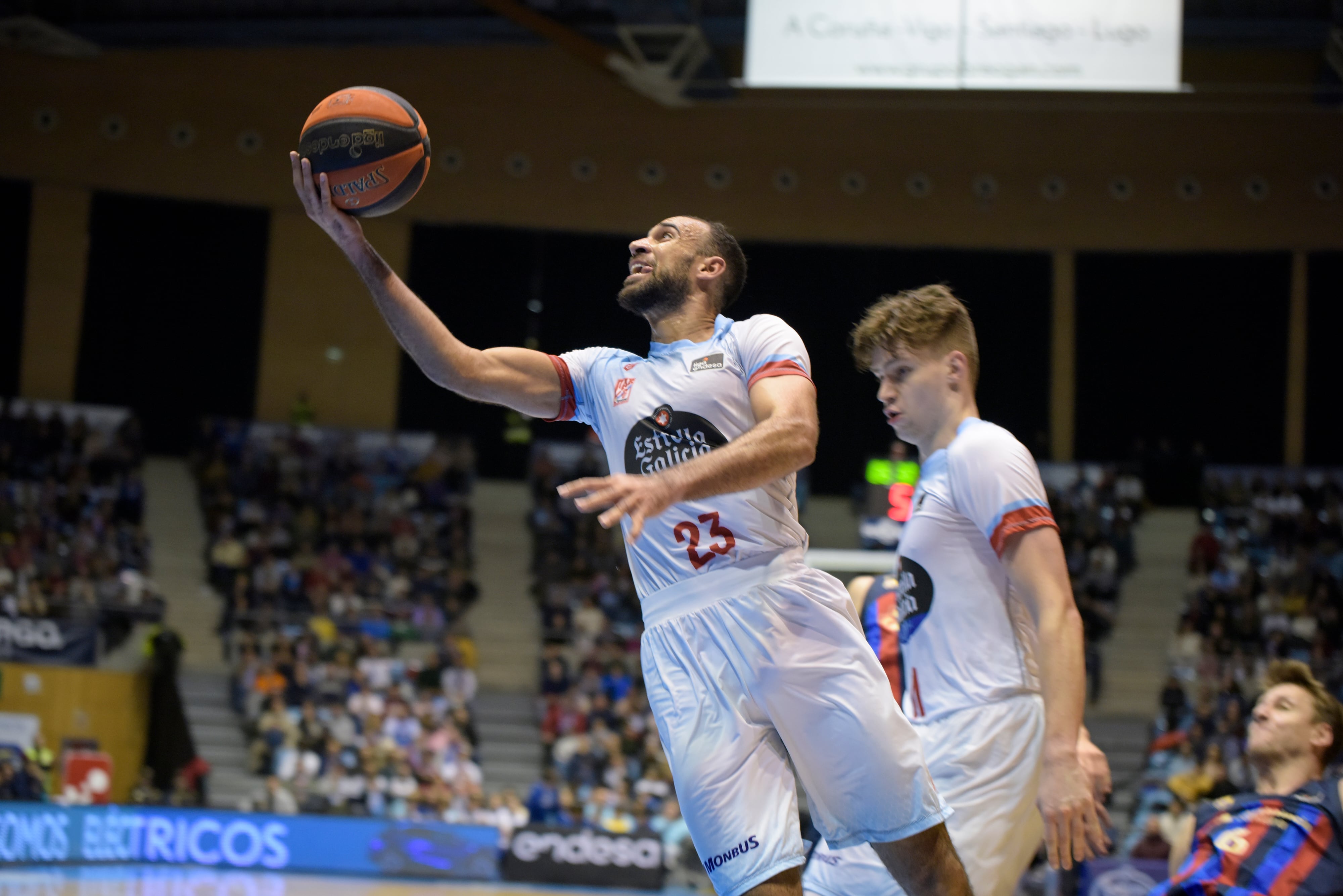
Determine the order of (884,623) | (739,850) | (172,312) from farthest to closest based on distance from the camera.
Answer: (172,312)
(884,623)
(739,850)

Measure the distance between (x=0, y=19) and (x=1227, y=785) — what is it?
2047cm

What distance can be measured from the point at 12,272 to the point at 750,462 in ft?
73.9

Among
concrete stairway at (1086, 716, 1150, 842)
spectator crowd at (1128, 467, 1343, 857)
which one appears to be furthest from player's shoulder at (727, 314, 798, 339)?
concrete stairway at (1086, 716, 1150, 842)

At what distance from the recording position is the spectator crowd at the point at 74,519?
55.6ft

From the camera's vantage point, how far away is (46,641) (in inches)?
641

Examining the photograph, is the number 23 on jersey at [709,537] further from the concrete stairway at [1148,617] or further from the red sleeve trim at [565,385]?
the concrete stairway at [1148,617]

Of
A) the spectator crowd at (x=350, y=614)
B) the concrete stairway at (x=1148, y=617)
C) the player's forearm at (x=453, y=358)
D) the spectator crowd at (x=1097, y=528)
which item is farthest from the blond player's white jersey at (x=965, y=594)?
the spectator crowd at (x=1097, y=528)

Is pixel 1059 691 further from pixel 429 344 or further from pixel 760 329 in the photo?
pixel 429 344

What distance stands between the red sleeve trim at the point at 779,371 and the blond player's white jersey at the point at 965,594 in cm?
53

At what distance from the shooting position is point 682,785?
355 cm

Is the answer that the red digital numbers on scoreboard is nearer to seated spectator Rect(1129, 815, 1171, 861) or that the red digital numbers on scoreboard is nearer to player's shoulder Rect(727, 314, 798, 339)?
seated spectator Rect(1129, 815, 1171, 861)

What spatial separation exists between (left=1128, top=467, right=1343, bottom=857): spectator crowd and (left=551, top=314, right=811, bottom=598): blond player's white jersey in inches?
428

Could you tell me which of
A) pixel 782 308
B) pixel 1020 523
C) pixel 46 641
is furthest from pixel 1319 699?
pixel 782 308

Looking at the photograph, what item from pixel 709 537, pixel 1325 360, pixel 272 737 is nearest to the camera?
pixel 709 537
